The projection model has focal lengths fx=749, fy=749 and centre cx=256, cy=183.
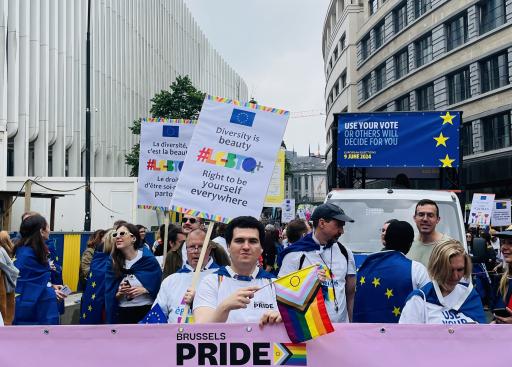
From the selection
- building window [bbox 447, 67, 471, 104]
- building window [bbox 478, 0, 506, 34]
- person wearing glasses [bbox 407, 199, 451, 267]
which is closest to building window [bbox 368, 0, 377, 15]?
building window [bbox 447, 67, 471, 104]

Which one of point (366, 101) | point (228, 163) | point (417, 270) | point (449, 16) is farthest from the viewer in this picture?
point (366, 101)

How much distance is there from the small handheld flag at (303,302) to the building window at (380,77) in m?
48.6

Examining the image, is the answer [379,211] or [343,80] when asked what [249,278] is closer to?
[379,211]

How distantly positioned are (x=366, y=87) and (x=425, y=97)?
1121 cm

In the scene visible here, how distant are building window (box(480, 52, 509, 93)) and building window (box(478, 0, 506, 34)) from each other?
1.53 meters

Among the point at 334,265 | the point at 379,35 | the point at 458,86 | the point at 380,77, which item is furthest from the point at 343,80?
the point at 334,265

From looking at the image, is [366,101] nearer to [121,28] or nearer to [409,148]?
[121,28]

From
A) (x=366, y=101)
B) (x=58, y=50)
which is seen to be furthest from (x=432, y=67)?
(x=58, y=50)

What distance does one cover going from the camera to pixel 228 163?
4.83 metres

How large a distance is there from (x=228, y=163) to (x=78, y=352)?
1.56 meters

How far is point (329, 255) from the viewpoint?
20.0ft

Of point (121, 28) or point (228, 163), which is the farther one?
point (121, 28)

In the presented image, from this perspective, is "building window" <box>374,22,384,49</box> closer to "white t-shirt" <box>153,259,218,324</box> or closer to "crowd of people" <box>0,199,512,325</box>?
"crowd of people" <box>0,199,512,325</box>

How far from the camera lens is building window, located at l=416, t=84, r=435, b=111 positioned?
43250mm
